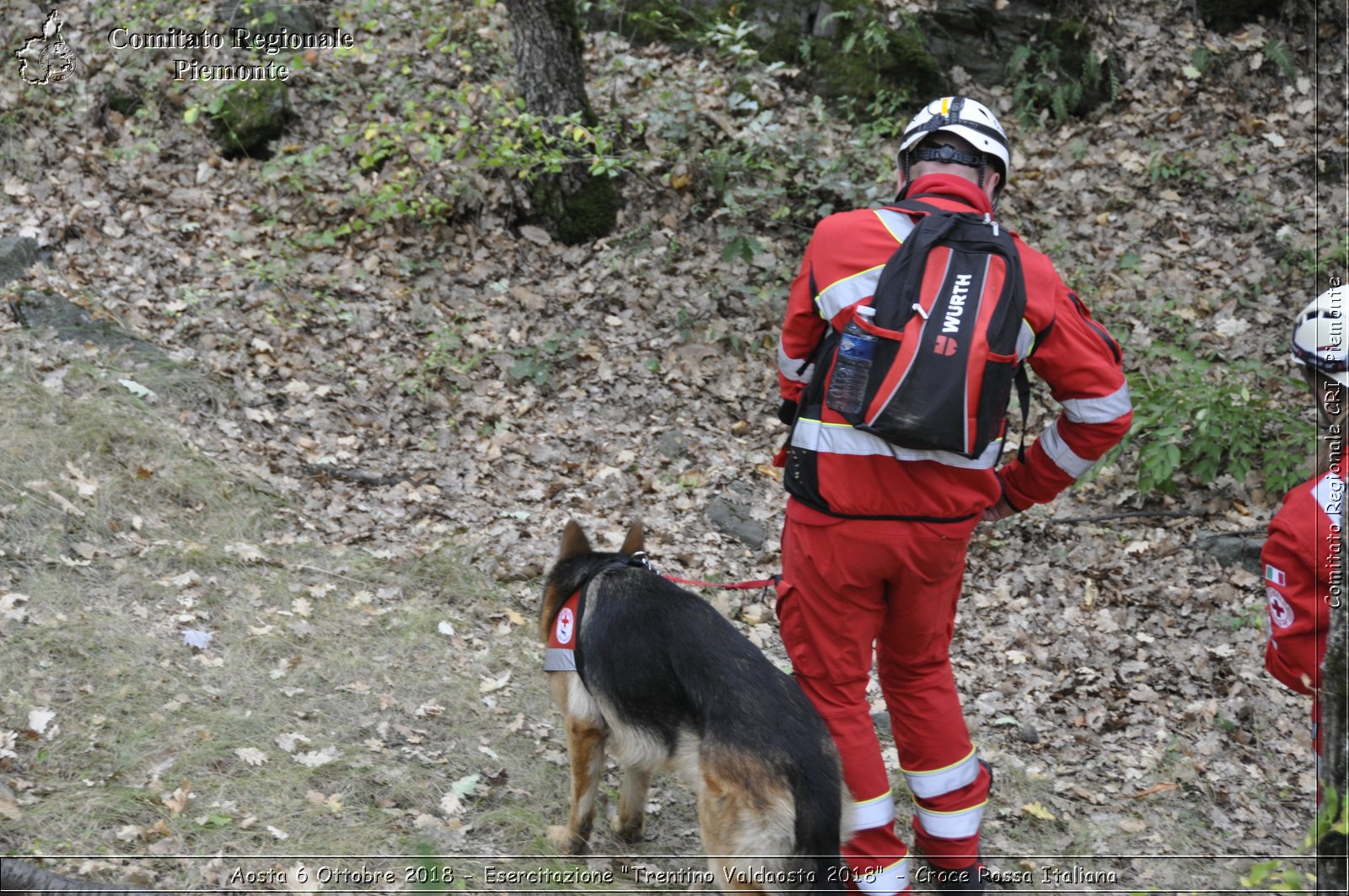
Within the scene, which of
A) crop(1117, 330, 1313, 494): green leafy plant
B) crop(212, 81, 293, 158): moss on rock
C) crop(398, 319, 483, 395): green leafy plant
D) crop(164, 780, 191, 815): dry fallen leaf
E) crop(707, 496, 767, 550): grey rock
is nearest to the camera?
crop(164, 780, 191, 815): dry fallen leaf

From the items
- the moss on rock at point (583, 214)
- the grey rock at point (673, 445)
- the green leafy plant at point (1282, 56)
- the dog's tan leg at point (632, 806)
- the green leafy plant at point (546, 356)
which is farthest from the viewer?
the green leafy plant at point (1282, 56)

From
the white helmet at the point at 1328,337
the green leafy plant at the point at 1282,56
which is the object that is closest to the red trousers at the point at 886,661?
the white helmet at the point at 1328,337

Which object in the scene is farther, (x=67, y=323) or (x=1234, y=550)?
(x=67, y=323)

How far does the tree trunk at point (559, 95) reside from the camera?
29.9 ft

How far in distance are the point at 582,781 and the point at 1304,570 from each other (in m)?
2.86

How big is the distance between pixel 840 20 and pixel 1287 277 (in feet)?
17.6

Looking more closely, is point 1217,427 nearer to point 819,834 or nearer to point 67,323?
point 819,834

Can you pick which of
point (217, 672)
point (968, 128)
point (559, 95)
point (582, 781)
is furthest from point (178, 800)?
point (559, 95)

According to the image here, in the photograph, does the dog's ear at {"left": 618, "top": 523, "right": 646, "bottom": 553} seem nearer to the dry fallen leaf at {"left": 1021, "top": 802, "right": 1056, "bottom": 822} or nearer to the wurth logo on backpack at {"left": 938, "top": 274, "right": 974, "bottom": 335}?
the wurth logo on backpack at {"left": 938, "top": 274, "right": 974, "bottom": 335}

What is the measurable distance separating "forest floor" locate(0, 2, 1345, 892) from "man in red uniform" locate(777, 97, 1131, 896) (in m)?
0.91

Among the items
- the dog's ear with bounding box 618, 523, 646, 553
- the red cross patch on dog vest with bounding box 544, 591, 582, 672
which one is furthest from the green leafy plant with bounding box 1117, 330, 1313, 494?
the red cross patch on dog vest with bounding box 544, 591, 582, 672

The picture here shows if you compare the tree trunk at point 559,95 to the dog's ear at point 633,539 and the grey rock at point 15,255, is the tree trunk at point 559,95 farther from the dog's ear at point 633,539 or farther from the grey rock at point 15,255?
the dog's ear at point 633,539

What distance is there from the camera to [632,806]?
4316mm

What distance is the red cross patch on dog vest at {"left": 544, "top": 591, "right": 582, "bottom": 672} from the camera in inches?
162
